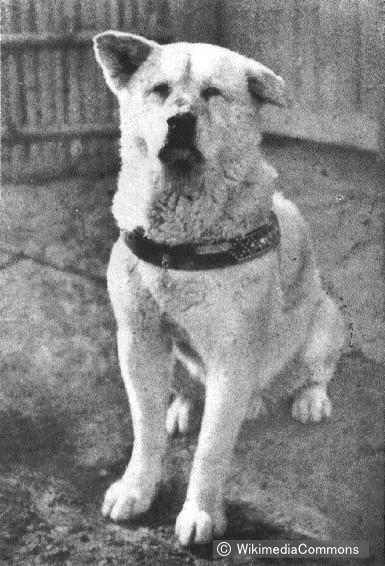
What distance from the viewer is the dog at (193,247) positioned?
1.90m

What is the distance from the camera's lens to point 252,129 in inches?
78.0

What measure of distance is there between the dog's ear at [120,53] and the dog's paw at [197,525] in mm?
1197

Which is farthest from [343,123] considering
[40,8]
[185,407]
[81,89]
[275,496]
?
[275,496]

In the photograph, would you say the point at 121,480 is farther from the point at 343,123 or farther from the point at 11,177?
the point at 343,123

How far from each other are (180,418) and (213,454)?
0.49m

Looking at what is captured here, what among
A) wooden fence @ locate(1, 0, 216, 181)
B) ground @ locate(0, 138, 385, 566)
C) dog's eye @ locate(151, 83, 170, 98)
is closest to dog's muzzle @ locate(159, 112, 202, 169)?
dog's eye @ locate(151, 83, 170, 98)

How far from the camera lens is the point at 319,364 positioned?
2604mm

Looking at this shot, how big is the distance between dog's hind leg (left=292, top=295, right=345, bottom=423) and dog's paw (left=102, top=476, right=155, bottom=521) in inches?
27.3

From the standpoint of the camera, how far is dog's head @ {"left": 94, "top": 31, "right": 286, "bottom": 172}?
1.86m

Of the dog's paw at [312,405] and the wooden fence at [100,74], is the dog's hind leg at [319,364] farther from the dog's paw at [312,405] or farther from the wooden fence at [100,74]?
the wooden fence at [100,74]

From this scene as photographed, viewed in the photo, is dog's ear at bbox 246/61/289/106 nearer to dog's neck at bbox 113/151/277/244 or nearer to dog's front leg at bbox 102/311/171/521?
dog's neck at bbox 113/151/277/244

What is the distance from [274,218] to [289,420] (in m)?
0.82

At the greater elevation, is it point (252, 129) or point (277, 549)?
point (252, 129)

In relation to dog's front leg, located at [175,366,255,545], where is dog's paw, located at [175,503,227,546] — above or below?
below
